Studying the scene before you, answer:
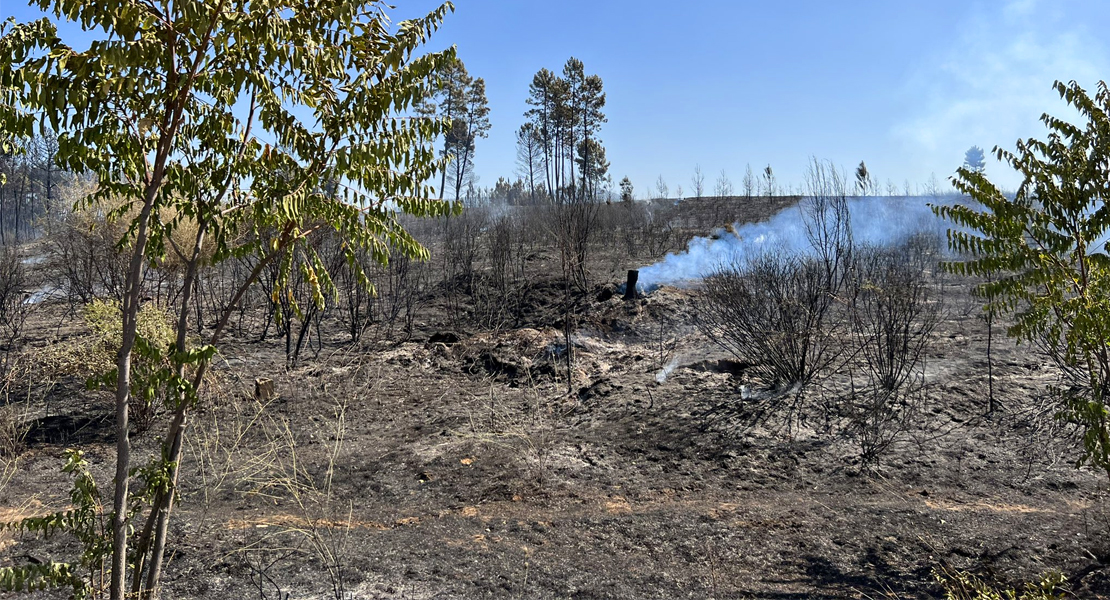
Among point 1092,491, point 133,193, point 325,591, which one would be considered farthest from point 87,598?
point 1092,491

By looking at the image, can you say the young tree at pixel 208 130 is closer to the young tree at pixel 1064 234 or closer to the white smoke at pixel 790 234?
the young tree at pixel 1064 234

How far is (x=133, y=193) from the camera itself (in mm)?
2875

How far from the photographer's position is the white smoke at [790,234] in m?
16.3

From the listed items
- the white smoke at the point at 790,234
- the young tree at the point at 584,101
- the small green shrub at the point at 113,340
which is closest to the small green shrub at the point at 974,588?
the small green shrub at the point at 113,340

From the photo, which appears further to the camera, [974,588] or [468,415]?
[468,415]

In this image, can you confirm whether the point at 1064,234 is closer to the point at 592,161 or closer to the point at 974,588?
the point at 974,588

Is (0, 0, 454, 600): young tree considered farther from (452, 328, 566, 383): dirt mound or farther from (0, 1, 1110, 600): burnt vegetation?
(452, 328, 566, 383): dirt mound

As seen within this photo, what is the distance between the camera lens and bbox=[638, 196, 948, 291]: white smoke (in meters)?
16.3

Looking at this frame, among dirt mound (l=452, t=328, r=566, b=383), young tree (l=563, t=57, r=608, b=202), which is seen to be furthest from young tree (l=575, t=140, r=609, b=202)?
dirt mound (l=452, t=328, r=566, b=383)

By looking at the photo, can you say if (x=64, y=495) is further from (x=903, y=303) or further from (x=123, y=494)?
(x=903, y=303)

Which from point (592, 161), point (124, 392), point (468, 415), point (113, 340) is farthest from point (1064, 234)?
point (592, 161)

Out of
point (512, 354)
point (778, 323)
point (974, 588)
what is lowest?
point (974, 588)

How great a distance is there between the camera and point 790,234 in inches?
884

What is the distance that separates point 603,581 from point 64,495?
444 centimetres
